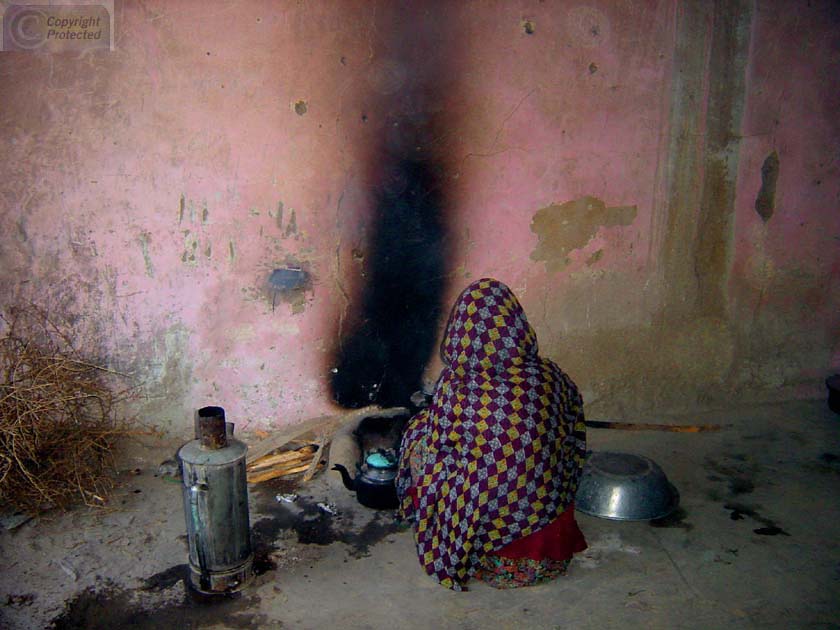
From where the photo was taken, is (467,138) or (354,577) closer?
(354,577)

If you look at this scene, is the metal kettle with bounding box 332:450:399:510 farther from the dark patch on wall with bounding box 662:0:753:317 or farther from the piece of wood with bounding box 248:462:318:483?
the dark patch on wall with bounding box 662:0:753:317

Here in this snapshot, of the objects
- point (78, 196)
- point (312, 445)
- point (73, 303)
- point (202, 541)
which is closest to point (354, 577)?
point (202, 541)

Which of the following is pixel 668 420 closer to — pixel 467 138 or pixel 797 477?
pixel 797 477

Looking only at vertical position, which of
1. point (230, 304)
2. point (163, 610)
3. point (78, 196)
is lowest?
point (163, 610)

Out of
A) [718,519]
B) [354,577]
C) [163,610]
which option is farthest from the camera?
[718,519]

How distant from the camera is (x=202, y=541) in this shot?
3.24 metres

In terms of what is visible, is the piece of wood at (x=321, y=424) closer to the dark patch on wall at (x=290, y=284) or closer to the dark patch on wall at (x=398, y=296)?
the dark patch on wall at (x=398, y=296)

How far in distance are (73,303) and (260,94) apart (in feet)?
5.46

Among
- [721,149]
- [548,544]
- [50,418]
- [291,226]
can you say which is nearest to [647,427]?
[548,544]

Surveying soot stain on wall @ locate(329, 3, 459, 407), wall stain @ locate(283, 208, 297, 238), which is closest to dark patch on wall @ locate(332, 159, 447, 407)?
soot stain on wall @ locate(329, 3, 459, 407)

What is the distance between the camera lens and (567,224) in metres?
5.02

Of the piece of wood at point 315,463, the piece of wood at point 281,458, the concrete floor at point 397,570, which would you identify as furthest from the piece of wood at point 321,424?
the concrete floor at point 397,570

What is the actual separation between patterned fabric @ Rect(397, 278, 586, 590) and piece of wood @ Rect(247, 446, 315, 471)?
1244 millimetres

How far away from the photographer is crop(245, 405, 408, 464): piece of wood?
15.2ft
